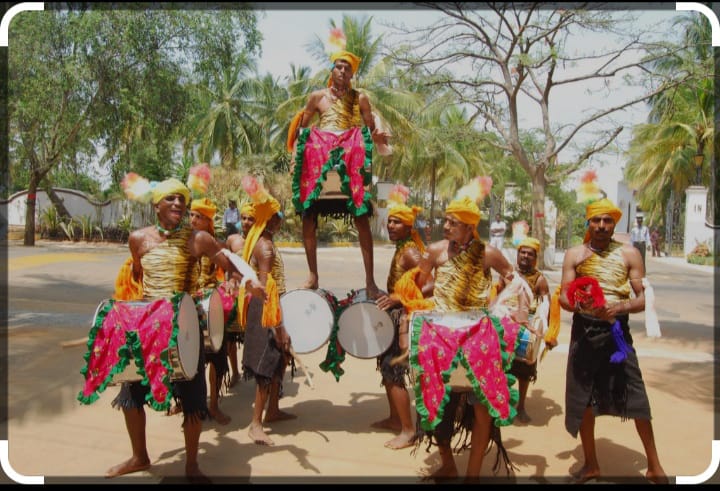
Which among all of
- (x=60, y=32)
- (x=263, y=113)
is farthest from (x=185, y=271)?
(x=263, y=113)

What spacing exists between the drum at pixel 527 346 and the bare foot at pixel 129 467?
2946 millimetres

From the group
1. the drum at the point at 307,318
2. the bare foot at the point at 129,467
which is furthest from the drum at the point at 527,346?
the bare foot at the point at 129,467

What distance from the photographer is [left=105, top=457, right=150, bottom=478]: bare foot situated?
405 centimetres

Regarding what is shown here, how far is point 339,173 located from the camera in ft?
16.0

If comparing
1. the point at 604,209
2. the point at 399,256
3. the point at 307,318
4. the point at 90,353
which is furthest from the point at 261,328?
the point at 604,209

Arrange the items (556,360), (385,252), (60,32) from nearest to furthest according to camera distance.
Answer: (556,360)
(60,32)
(385,252)

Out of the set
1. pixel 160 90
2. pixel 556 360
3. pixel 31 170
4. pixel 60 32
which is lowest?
pixel 556 360

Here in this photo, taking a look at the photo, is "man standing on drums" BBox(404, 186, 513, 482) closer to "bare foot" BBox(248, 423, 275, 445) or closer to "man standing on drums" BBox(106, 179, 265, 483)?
"man standing on drums" BBox(106, 179, 265, 483)

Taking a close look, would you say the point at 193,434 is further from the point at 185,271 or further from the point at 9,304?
the point at 9,304

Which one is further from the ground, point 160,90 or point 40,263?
point 160,90

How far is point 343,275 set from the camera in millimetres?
16328

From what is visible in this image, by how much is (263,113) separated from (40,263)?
20173 millimetres

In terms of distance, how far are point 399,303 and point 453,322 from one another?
122cm

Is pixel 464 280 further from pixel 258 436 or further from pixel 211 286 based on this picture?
pixel 211 286
